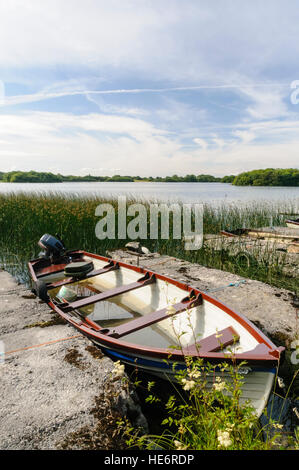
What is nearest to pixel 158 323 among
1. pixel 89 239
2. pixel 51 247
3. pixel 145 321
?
pixel 145 321

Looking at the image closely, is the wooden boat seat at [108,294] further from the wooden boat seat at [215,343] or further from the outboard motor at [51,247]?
the outboard motor at [51,247]

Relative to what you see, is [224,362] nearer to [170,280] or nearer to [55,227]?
[170,280]

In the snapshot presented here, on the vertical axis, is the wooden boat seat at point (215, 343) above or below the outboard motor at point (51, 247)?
below

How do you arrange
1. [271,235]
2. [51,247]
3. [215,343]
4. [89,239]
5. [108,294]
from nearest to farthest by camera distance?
1. [215,343]
2. [108,294]
3. [51,247]
4. [271,235]
5. [89,239]

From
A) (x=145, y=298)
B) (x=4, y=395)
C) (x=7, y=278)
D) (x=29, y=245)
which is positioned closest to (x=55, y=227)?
(x=29, y=245)

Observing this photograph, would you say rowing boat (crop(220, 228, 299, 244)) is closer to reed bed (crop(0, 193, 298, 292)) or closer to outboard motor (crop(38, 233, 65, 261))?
reed bed (crop(0, 193, 298, 292))

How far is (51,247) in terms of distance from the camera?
5.95 meters

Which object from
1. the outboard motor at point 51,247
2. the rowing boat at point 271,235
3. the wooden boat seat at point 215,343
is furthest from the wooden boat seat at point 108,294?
the rowing boat at point 271,235

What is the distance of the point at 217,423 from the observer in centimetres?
196

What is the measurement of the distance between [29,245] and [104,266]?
4410mm

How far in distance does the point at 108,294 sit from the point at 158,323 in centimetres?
89

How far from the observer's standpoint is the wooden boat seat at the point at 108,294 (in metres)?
3.89

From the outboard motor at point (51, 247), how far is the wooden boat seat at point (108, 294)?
6.28 ft

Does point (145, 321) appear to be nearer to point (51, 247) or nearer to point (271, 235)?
point (51, 247)
